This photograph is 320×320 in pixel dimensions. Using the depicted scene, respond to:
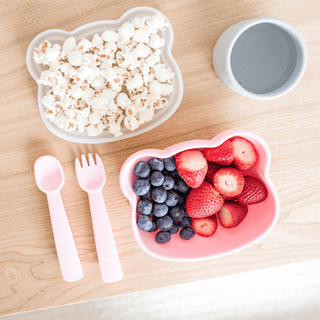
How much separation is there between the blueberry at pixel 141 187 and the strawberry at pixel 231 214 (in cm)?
18

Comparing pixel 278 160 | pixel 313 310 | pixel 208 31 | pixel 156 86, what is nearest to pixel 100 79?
pixel 156 86

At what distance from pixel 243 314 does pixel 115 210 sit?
699 millimetres

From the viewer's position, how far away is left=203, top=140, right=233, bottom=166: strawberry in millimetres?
632

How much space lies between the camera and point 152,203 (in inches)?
26.5

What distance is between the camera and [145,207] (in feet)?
2.11

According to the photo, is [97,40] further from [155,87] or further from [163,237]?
[163,237]

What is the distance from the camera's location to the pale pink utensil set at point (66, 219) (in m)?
0.72

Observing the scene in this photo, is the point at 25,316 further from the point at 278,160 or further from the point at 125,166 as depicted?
the point at 278,160

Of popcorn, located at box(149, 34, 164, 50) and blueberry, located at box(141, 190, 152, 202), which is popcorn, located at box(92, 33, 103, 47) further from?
blueberry, located at box(141, 190, 152, 202)

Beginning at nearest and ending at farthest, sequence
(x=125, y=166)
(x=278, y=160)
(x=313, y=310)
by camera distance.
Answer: (x=125, y=166)
(x=278, y=160)
(x=313, y=310)

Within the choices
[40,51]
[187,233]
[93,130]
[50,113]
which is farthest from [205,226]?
[40,51]

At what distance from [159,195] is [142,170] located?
7 centimetres

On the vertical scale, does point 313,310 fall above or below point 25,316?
below

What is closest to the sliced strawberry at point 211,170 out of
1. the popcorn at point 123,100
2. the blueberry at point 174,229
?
the blueberry at point 174,229
